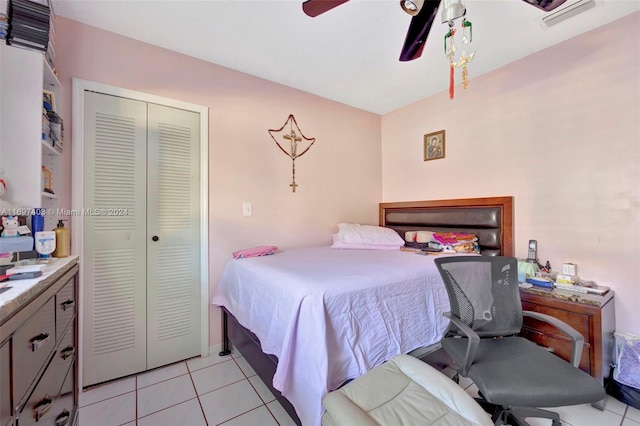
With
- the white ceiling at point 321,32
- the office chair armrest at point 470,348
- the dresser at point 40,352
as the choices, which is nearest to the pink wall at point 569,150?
the white ceiling at point 321,32

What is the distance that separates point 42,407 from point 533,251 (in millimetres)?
3051

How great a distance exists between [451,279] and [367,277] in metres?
0.49

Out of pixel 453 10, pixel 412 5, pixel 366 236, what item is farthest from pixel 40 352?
pixel 366 236

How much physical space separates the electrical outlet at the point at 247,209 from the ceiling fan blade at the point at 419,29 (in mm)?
1732

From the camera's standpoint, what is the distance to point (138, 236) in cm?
205

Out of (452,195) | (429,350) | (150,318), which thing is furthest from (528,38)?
(150,318)

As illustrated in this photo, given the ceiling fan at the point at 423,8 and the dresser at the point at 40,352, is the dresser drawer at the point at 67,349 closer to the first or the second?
the dresser at the point at 40,352

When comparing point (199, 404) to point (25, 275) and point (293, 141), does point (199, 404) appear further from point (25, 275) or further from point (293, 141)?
point (293, 141)

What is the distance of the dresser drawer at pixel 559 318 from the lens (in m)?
1.68

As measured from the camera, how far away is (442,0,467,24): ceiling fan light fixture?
1287mm

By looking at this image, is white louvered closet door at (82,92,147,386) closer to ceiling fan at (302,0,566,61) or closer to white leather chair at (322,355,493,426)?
ceiling fan at (302,0,566,61)

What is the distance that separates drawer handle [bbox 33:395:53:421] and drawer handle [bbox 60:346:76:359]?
0.25 m

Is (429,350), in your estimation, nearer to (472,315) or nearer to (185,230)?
(472,315)

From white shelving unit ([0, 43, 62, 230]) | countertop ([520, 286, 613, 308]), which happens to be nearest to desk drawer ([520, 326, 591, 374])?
countertop ([520, 286, 613, 308])
